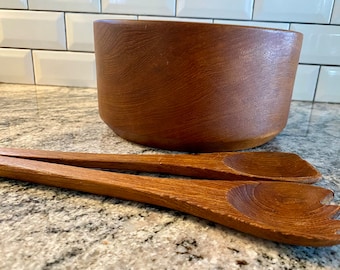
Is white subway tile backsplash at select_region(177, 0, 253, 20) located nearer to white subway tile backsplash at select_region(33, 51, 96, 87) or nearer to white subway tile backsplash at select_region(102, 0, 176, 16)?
white subway tile backsplash at select_region(102, 0, 176, 16)

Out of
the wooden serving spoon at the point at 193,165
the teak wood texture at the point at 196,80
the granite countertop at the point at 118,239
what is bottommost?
→ the granite countertop at the point at 118,239

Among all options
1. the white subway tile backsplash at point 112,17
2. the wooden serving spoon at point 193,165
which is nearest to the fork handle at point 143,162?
the wooden serving spoon at point 193,165

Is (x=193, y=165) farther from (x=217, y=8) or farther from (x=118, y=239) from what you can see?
(x=217, y=8)

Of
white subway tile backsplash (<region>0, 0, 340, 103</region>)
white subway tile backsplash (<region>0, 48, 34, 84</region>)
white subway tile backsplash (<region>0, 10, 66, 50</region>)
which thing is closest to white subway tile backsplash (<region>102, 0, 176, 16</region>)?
white subway tile backsplash (<region>0, 0, 340, 103</region>)

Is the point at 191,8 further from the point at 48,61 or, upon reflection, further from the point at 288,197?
the point at 288,197

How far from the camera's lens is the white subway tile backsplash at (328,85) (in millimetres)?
682

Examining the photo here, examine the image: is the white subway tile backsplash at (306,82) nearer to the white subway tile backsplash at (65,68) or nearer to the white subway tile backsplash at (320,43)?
the white subway tile backsplash at (320,43)

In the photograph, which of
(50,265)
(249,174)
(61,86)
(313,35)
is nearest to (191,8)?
(313,35)

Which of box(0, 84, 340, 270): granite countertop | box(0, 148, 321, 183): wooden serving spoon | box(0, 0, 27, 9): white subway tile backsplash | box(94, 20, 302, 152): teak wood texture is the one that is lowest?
box(0, 84, 340, 270): granite countertop

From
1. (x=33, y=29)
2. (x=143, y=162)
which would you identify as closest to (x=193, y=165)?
(x=143, y=162)

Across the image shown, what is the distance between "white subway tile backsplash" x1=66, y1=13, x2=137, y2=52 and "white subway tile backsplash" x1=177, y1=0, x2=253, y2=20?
0.40 ft

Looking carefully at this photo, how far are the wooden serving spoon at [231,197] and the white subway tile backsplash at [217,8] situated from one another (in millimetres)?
502

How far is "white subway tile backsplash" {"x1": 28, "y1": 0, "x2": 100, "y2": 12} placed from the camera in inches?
26.1

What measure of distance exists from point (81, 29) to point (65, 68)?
11 centimetres
